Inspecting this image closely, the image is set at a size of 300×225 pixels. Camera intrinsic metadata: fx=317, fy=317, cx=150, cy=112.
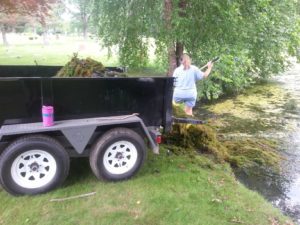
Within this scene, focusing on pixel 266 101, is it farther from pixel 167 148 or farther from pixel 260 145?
pixel 167 148

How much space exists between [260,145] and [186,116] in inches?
78.0

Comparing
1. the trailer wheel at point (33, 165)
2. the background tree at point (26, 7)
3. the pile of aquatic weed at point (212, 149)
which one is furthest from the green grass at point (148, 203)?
the background tree at point (26, 7)

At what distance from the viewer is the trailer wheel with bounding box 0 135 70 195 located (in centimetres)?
346

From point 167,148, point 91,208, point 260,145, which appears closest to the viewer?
point 91,208

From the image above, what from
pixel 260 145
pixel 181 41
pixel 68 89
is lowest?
pixel 260 145

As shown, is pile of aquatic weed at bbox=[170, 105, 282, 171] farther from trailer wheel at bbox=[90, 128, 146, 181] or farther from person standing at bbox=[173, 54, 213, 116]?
trailer wheel at bbox=[90, 128, 146, 181]

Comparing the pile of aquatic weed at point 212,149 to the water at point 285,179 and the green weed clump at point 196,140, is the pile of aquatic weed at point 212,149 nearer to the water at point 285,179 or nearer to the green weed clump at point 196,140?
the green weed clump at point 196,140

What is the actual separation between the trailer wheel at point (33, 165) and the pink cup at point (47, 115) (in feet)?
0.53

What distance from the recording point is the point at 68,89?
377cm

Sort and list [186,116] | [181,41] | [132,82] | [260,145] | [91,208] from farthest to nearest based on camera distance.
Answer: [181,41]
[260,145]
[186,116]
[132,82]
[91,208]

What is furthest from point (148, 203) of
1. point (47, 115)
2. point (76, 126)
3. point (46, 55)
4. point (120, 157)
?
point (46, 55)

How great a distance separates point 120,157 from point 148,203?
0.69 meters

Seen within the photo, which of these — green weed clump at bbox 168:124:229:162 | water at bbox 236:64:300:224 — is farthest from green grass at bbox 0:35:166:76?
water at bbox 236:64:300:224

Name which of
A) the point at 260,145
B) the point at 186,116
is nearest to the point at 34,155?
the point at 186,116
